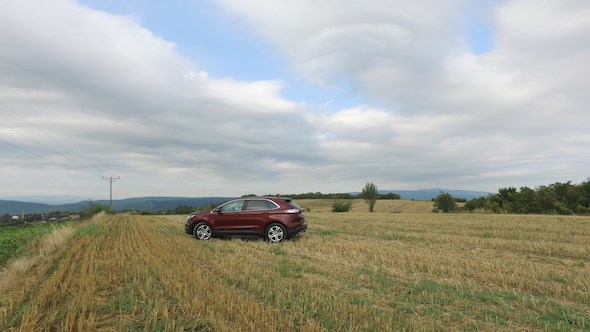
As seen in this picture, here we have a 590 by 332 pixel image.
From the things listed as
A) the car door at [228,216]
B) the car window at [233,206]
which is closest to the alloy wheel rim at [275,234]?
the car door at [228,216]

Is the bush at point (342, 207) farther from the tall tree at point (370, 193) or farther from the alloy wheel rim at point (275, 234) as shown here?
the alloy wheel rim at point (275, 234)

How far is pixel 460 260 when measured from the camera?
29.7 feet

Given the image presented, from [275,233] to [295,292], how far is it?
768cm

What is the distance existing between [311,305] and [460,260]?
5.39m

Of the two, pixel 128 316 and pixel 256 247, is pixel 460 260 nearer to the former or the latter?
pixel 256 247

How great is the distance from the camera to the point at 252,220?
13.9 m

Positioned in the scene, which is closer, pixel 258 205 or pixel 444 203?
pixel 258 205

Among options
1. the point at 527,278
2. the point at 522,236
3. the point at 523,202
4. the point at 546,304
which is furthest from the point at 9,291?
the point at 523,202

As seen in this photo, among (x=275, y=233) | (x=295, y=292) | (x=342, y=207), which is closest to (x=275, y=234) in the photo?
(x=275, y=233)

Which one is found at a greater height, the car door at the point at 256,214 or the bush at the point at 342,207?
the car door at the point at 256,214

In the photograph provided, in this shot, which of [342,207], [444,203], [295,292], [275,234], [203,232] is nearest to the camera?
[295,292]

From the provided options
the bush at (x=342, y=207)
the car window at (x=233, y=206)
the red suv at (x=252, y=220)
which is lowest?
the bush at (x=342, y=207)

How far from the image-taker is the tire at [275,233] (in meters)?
13.4

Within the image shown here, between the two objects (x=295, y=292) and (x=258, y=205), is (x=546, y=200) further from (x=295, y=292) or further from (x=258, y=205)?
(x=295, y=292)
